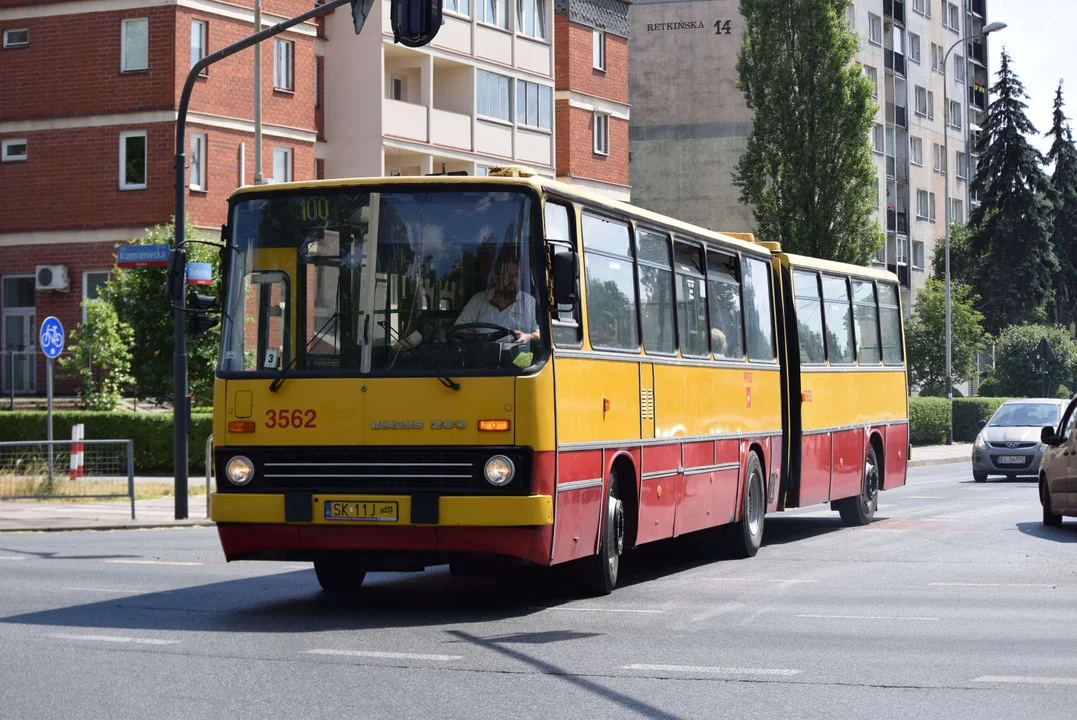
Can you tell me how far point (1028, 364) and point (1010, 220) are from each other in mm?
19168

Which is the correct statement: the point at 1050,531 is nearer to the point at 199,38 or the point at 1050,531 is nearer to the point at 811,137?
the point at 199,38

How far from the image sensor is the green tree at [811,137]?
58250 millimetres

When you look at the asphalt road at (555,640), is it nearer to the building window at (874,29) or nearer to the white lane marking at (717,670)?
the white lane marking at (717,670)

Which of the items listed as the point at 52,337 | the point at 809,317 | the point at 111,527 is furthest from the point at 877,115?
the point at 111,527

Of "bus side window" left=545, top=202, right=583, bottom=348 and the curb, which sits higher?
"bus side window" left=545, top=202, right=583, bottom=348

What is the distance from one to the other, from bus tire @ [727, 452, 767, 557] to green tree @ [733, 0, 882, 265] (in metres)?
40.3

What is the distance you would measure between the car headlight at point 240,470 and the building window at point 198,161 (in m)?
33.9

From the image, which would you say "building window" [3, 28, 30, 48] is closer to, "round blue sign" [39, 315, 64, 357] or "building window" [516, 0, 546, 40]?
"building window" [516, 0, 546, 40]

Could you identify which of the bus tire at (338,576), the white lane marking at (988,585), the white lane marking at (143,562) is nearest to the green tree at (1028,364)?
the white lane marking at (988,585)

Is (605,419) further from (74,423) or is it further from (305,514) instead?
(74,423)

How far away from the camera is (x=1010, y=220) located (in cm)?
8581

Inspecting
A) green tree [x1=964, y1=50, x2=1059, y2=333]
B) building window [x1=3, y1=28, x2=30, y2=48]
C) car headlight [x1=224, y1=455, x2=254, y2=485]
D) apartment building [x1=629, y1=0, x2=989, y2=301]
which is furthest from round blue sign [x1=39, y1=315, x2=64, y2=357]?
green tree [x1=964, y1=50, x2=1059, y2=333]

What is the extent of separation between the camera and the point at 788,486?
64.7ft

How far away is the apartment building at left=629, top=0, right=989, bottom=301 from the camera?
72.9 meters
